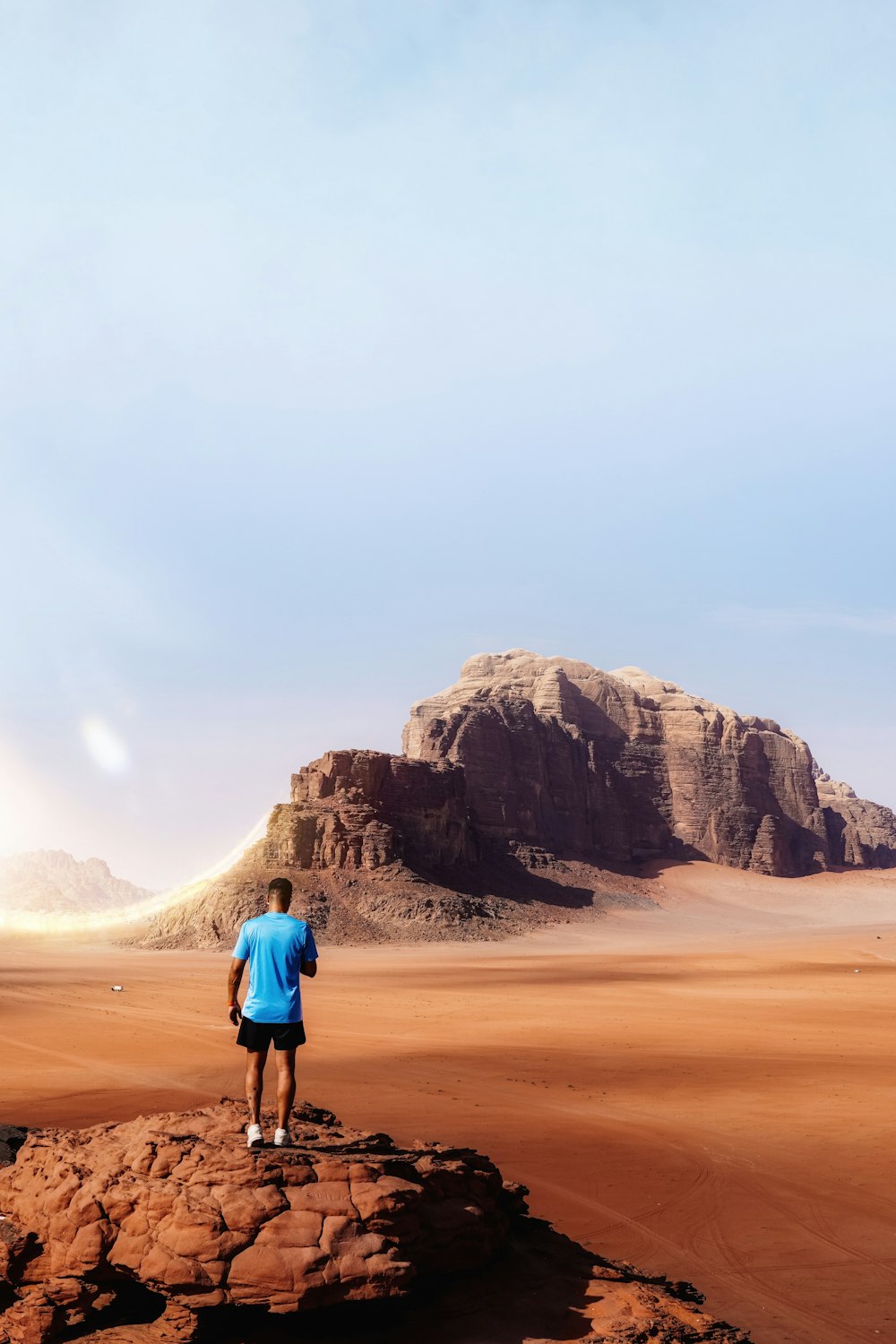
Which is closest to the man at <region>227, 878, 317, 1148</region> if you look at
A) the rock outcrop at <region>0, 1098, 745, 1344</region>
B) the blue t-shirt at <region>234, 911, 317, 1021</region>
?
the blue t-shirt at <region>234, 911, 317, 1021</region>

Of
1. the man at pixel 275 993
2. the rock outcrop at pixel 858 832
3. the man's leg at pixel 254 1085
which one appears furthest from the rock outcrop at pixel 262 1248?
the rock outcrop at pixel 858 832

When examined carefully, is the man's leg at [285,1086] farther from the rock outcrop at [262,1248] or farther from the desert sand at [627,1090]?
the desert sand at [627,1090]

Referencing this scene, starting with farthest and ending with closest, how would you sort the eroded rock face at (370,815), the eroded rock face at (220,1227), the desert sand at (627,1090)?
1. the eroded rock face at (370,815)
2. the desert sand at (627,1090)
3. the eroded rock face at (220,1227)

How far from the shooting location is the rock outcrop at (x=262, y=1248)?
4691 mm

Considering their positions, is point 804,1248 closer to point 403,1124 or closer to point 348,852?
point 403,1124

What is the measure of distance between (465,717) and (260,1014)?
10435 centimetres

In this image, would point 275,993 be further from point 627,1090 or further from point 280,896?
point 627,1090

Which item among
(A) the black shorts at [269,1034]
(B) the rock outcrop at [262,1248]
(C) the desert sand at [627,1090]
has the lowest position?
(C) the desert sand at [627,1090]

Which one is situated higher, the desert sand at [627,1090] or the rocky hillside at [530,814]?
the rocky hillside at [530,814]

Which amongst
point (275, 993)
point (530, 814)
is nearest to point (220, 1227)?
point (275, 993)

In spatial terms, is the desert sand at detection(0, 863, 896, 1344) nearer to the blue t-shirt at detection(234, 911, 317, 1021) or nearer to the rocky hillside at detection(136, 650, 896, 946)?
the blue t-shirt at detection(234, 911, 317, 1021)

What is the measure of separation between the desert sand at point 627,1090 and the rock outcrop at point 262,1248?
1.35 meters

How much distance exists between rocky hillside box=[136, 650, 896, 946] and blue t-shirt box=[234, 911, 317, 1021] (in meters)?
58.6

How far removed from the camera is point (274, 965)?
6.18m
